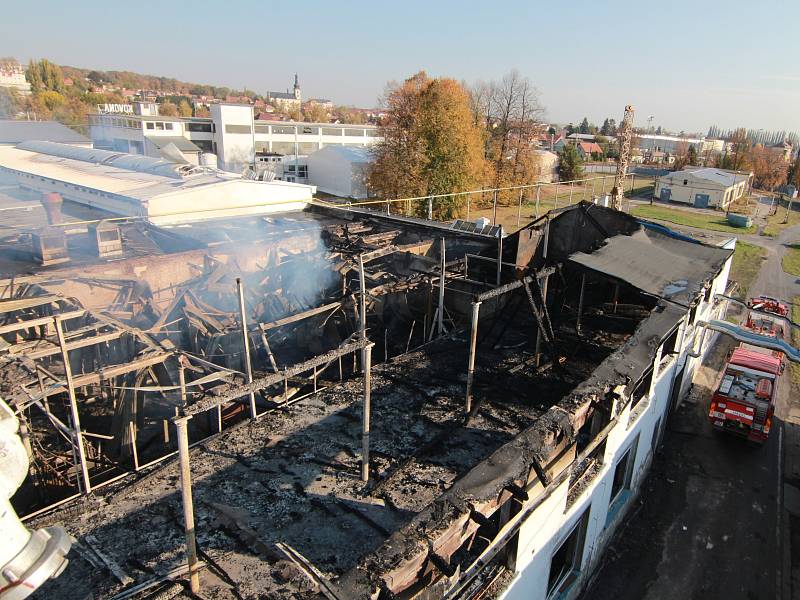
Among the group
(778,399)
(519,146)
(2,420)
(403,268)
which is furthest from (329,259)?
(519,146)

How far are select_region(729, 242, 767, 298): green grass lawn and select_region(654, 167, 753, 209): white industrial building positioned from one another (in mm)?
16182

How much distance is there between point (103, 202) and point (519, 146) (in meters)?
37.6

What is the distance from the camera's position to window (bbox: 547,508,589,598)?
287 inches

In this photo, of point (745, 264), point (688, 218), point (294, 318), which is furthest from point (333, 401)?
point (688, 218)

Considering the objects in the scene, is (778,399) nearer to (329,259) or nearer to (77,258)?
(329,259)

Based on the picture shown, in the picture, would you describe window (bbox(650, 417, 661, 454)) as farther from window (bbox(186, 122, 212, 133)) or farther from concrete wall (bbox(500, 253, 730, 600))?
window (bbox(186, 122, 212, 133))

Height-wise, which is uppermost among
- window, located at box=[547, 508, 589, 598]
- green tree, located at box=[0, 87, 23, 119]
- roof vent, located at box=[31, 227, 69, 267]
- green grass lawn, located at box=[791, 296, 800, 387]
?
green tree, located at box=[0, 87, 23, 119]

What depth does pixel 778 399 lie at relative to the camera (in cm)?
1497

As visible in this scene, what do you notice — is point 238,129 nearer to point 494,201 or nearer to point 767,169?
point 494,201

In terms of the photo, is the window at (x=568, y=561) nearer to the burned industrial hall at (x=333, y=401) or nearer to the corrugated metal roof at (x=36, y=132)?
the burned industrial hall at (x=333, y=401)

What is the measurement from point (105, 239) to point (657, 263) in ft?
41.9

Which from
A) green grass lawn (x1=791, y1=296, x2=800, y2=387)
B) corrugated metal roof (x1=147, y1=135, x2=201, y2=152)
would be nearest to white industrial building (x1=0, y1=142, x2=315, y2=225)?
green grass lawn (x1=791, y1=296, x2=800, y2=387)

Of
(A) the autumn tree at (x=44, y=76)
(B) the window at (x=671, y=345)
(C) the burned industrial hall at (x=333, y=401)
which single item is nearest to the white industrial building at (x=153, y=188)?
(C) the burned industrial hall at (x=333, y=401)

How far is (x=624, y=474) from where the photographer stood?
948 centimetres
